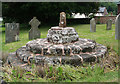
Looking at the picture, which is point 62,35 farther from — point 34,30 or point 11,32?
point 11,32

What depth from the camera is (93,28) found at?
47.2ft

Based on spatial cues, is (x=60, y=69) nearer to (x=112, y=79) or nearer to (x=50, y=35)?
(x=112, y=79)

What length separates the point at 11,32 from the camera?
10.4 meters

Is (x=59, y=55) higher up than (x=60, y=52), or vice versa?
(x=60, y=52)

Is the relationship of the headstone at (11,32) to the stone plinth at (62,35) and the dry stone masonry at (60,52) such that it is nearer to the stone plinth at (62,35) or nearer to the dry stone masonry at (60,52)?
the dry stone masonry at (60,52)

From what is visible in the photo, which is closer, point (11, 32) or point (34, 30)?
point (11, 32)

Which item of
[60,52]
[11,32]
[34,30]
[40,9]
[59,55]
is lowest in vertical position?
[59,55]

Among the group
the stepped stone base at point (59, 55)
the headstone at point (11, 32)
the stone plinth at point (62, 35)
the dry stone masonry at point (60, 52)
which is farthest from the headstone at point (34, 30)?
the stepped stone base at point (59, 55)

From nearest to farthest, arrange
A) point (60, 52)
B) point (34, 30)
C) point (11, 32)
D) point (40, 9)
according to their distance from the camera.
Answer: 1. point (60, 52)
2. point (11, 32)
3. point (34, 30)
4. point (40, 9)

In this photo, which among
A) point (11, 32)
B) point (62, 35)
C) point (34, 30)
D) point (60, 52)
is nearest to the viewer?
point (60, 52)

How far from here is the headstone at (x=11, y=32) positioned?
33.1 feet

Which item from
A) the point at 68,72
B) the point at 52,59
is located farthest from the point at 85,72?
the point at 52,59

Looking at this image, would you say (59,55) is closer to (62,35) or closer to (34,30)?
(62,35)

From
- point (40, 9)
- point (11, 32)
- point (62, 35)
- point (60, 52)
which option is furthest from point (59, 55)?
point (40, 9)
